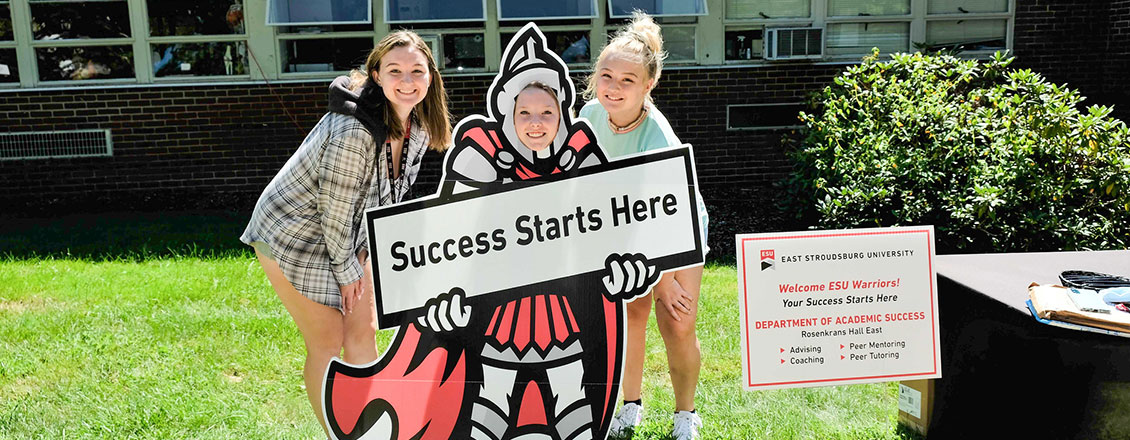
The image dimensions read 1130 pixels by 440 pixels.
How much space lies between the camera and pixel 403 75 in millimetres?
2666

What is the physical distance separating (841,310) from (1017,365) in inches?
23.4

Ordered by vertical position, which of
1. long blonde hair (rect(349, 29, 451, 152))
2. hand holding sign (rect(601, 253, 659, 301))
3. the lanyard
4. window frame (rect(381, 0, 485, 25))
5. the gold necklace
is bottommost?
hand holding sign (rect(601, 253, 659, 301))

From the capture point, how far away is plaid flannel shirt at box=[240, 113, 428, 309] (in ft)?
8.67

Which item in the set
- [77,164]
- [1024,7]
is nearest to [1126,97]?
[1024,7]

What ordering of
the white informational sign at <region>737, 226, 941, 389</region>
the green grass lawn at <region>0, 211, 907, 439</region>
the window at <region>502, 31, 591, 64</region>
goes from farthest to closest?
1. the window at <region>502, 31, 591, 64</region>
2. the green grass lawn at <region>0, 211, 907, 439</region>
3. the white informational sign at <region>737, 226, 941, 389</region>

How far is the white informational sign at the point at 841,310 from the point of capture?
3012 millimetres

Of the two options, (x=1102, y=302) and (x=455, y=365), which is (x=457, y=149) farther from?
(x=1102, y=302)

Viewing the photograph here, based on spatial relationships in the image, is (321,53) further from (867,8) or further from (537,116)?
(537,116)

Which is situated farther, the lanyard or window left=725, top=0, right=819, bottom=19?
window left=725, top=0, right=819, bottom=19

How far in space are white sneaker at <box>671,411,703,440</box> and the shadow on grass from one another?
13.2 feet

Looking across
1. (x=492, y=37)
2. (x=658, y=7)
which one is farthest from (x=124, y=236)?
(x=658, y=7)

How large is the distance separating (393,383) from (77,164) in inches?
287

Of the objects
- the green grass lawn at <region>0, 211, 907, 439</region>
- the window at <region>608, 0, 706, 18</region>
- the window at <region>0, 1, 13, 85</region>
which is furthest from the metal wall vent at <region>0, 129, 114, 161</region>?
the window at <region>608, 0, 706, 18</region>

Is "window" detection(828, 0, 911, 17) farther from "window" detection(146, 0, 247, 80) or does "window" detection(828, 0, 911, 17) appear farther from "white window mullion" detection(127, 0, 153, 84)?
"white window mullion" detection(127, 0, 153, 84)
